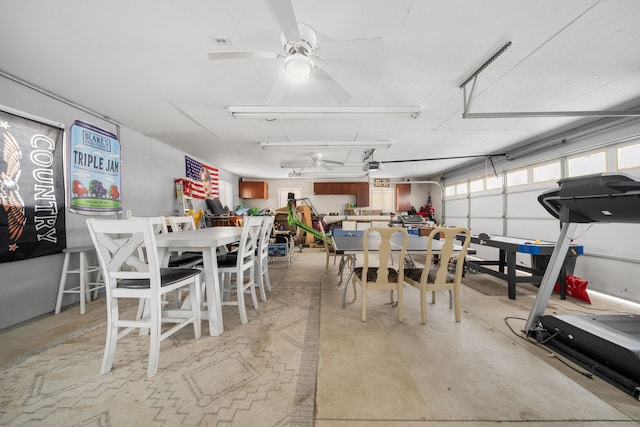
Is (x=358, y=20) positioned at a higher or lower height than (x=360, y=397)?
higher

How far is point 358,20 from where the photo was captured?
1626 millimetres

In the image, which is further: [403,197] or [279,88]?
[403,197]

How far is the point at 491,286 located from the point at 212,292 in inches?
165

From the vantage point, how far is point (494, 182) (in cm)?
560

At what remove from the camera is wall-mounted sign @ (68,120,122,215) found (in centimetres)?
284

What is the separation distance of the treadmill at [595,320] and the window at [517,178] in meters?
3.53

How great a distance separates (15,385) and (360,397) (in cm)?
234

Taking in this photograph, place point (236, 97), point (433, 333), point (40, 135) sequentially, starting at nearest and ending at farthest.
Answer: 1. point (433, 333)
2. point (40, 135)
3. point (236, 97)

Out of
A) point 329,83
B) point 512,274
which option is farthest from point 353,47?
point 512,274

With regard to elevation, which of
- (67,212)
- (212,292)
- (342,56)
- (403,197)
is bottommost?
(212,292)

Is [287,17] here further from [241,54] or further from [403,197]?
[403,197]

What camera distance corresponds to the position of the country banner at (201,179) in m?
5.23

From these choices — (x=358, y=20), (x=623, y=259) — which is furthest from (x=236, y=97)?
(x=623, y=259)

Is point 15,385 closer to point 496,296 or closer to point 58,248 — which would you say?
point 58,248
